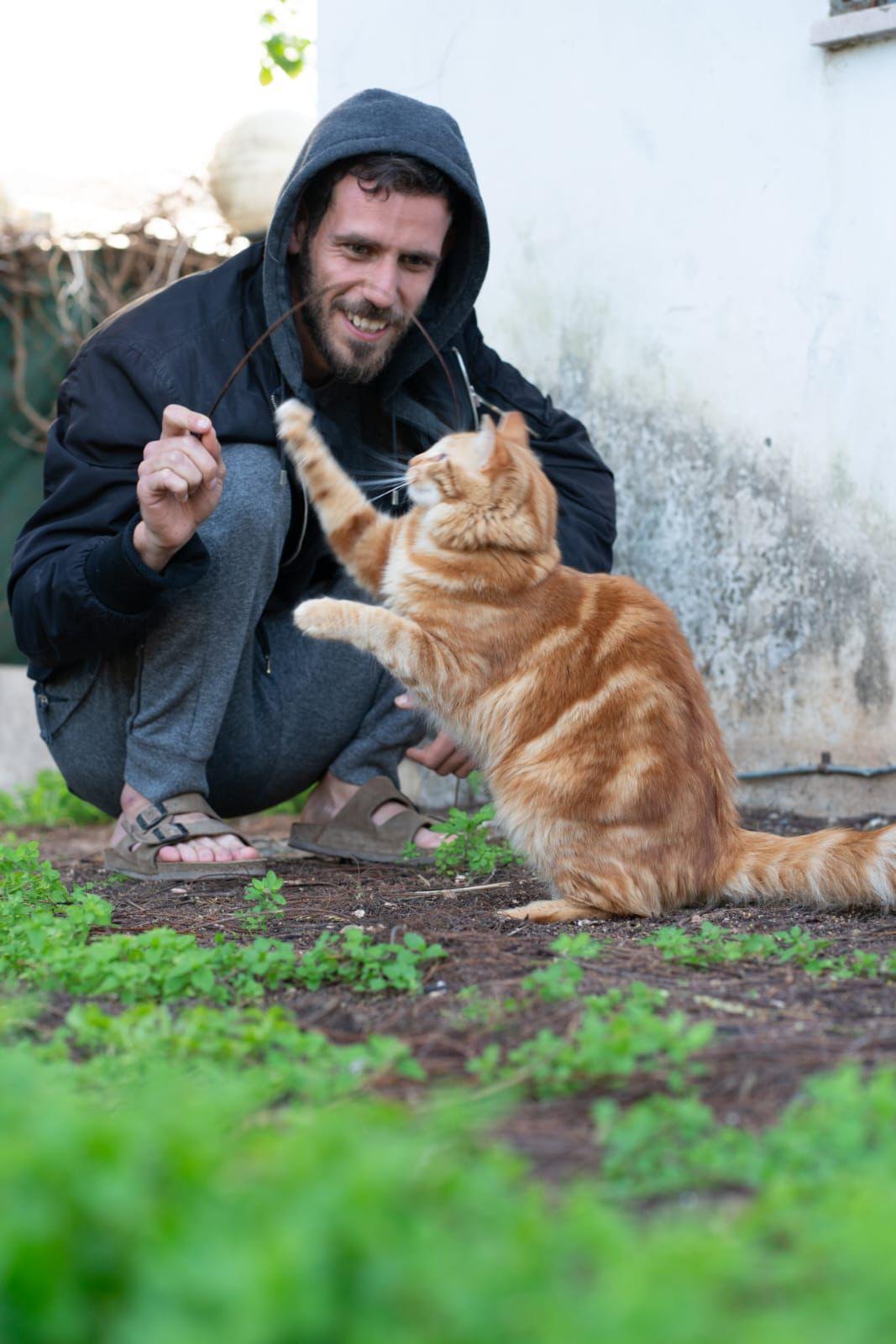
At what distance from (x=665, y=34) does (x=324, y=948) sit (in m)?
3.50

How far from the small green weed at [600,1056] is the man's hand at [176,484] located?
179 cm

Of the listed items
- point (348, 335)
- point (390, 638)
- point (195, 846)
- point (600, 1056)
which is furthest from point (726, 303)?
point (600, 1056)

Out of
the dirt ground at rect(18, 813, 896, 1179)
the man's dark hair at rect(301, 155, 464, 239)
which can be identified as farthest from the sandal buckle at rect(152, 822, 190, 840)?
the man's dark hair at rect(301, 155, 464, 239)

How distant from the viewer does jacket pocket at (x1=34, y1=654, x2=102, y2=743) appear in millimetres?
3926

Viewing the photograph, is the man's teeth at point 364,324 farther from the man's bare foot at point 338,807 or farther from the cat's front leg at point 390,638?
the man's bare foot at point 338,807

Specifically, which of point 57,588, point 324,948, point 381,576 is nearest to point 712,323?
point 381,576

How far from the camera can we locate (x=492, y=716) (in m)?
3.34

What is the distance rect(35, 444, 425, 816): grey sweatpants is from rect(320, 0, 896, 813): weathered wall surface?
125 centimetres

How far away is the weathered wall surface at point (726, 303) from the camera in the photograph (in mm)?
4297

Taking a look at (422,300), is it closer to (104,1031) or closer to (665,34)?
(665,34)

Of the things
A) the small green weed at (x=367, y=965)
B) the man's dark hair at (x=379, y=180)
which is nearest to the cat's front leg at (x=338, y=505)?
the man's dark hair at (x=379, y=180)

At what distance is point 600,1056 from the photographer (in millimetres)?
1827

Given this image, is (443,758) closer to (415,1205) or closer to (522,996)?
(522,996)

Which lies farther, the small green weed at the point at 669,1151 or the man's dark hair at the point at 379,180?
the man's dark hair at the point at 379,180
